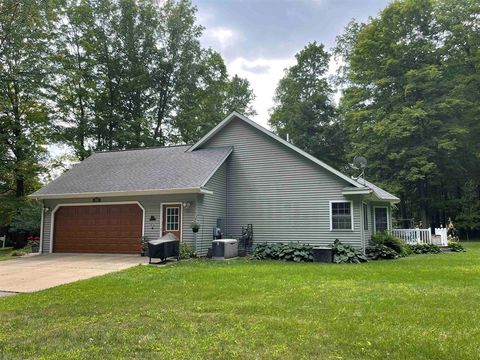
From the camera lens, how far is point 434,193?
93.1ft

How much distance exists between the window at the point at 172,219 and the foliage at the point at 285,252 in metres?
3.10

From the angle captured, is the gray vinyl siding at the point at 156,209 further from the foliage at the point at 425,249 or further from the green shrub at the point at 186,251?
the foliage at the point at 425,249

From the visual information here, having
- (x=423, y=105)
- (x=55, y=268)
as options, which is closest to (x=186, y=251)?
(x=55, y=268)

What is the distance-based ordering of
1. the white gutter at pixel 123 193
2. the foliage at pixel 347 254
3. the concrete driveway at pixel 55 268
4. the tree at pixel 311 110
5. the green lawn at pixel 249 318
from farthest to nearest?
1. the tree at pixel 311 110
2. the white gutter at pixel 123 193
3. the foliage at pixel 347 254
4. the concrete driveway at pixel 55 268
5. the green lawn at pixel 249 318

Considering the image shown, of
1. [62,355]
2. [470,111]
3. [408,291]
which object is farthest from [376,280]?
[470,111]

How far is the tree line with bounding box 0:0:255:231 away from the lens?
23344 mm

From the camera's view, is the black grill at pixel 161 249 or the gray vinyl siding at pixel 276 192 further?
the gray vinyl siding at pixel 276 192

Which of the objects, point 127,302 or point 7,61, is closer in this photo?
point 127,302

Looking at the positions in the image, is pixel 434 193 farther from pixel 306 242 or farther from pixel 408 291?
pixel 408 291

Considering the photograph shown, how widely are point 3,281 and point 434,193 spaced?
27.9 m

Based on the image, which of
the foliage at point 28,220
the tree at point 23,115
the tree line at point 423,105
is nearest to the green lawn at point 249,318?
the tree at point 23,115

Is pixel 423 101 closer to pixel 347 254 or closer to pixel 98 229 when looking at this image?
pixel 347 254

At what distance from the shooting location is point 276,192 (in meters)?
15.4

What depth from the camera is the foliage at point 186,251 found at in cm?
1327
